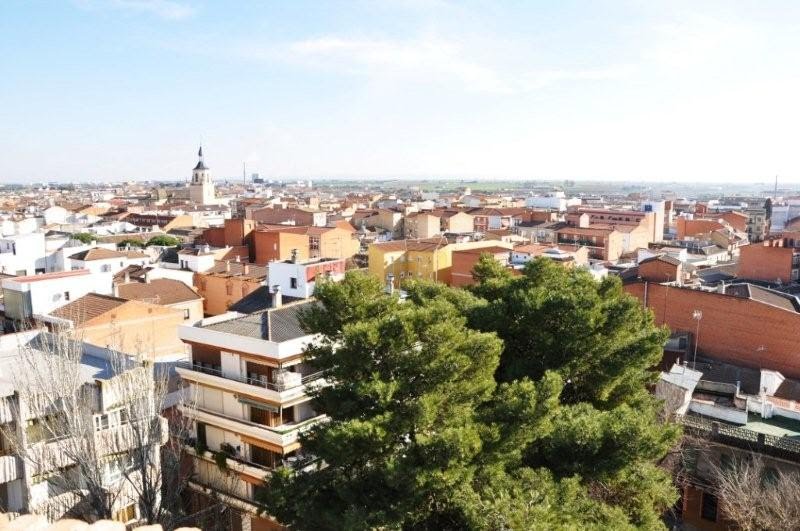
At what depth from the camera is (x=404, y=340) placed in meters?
12.1

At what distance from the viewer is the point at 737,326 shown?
28406 mm

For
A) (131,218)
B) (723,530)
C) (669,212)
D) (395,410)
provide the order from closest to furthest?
1. (395,410)
2. (723,530)
3. (131,218)
4. (669,212)

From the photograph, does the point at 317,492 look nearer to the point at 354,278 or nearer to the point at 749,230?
the point at 354,278

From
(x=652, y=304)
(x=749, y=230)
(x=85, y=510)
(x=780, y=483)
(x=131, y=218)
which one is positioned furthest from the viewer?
(x=749, y=230)

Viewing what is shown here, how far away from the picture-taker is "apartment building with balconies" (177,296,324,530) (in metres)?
17.1

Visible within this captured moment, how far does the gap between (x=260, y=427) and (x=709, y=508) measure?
43.7ft

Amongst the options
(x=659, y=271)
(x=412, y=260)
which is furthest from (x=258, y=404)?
(x=412, y=260)

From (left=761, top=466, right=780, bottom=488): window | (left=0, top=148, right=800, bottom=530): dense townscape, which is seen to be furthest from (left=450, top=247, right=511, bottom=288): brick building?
(left=761, top=466, right=780, bottom=488): window

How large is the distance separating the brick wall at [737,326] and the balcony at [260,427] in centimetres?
1959

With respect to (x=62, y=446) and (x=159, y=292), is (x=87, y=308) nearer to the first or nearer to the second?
(x=159, y=292)

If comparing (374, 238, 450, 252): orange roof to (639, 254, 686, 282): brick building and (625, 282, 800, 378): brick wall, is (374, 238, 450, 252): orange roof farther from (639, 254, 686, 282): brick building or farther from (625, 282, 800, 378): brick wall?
(625, 282, 800, 378): brick wall

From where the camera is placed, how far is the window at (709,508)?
62.0 feet

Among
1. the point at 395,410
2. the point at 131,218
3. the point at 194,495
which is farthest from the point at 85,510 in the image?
the point at 131,218

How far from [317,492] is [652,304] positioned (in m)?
23.3
